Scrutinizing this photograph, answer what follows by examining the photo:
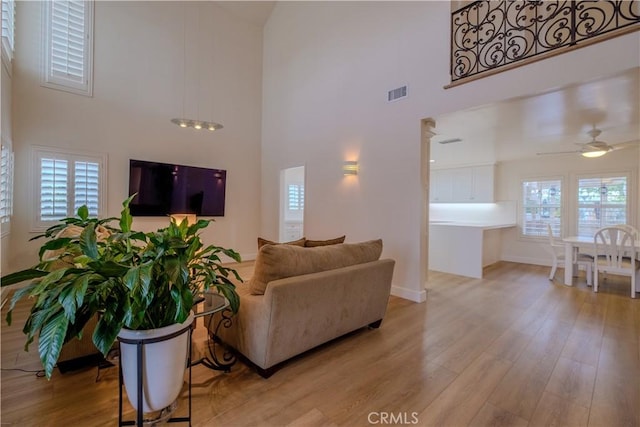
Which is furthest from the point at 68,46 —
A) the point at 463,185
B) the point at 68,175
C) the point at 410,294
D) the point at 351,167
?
the point at 463,185

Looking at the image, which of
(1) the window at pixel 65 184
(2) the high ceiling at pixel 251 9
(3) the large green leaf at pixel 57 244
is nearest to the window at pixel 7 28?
(1) the window at pixel 65 184

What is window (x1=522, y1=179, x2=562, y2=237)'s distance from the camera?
20.2 feet

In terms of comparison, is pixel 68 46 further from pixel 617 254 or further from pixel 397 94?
pixel 617 254

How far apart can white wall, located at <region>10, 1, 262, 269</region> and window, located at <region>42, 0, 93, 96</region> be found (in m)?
0.10

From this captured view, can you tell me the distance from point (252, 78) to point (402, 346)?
246 inches

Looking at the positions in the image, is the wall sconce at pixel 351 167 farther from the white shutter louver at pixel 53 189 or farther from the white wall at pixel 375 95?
the white shutter louver at pixel 53 189

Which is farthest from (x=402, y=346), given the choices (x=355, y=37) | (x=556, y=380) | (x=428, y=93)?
(x=355, y=37)

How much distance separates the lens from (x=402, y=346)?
2533 mm

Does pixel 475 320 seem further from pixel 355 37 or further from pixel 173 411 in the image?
pixel 355 37

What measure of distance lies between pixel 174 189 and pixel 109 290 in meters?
4.59

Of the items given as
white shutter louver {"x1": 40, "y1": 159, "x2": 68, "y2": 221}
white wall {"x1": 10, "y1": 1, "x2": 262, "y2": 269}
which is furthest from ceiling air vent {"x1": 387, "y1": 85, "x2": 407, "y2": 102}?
white shutter louver {"x1": 40, "y1": 159, "x2": 68, "y2": 221}

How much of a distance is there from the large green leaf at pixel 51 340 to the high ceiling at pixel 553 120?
3935 millimetres

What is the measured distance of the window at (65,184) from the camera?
4.21 m

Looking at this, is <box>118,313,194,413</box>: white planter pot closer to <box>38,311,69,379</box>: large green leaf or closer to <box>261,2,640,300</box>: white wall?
<box>38,311,69,379</box>: large green leaf
